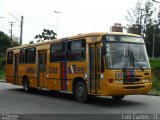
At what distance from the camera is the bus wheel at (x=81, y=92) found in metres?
17.3

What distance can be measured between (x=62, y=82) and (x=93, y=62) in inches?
115

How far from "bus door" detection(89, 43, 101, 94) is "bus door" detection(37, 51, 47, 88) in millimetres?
4936

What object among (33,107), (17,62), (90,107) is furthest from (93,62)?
(17,62)

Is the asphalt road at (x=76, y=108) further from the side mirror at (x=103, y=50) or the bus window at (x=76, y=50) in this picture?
the side mirror at (x=103, y=50)

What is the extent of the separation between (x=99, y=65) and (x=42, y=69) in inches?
240

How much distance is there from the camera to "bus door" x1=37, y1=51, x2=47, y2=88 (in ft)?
70.8

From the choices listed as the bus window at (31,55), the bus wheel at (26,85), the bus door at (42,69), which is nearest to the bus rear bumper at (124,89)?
the bus door at (42,69)

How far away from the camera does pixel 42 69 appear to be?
71.9 feet

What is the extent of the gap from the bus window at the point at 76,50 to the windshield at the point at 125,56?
164 cm

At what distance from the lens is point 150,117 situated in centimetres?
1297

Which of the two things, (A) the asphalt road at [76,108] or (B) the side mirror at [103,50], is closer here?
(A) the asphalt road at [76,108]

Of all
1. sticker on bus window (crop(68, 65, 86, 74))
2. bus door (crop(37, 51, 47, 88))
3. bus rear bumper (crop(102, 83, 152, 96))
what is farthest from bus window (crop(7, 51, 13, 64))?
bus rear bumper (crop(102, 83, 152, 96))

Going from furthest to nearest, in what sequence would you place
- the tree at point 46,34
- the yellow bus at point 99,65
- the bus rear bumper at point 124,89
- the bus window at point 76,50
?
1. the tree at point 46,34
2. the bus window at point 76,50
3. the yellow bus at point 99,65
4. the bus rear bumper at point 124,89

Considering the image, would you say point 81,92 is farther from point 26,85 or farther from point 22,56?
point 22,56
